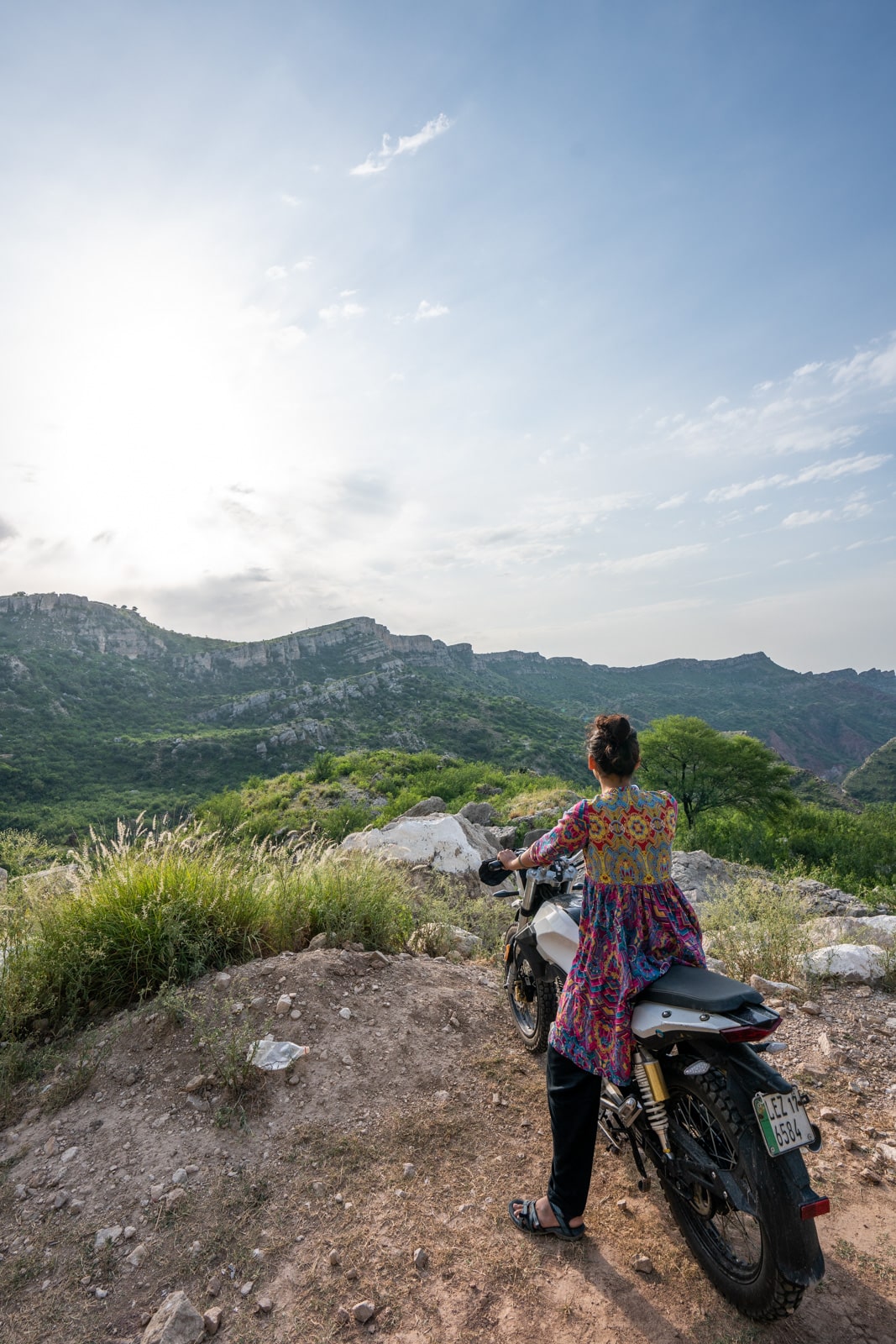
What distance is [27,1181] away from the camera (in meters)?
2.66

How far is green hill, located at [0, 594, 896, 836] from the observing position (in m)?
47.8

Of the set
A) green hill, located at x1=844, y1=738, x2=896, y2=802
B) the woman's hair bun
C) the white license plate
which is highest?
the woman's hair bun

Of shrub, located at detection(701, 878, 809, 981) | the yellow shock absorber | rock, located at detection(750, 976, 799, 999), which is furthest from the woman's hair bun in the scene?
shrub, located at detection(701, 878, 809, 981)

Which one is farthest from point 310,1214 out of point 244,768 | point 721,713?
point 721,713

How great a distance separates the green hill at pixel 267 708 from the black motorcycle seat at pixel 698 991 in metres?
21.6

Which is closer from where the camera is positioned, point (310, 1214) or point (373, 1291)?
point (373, 1291)

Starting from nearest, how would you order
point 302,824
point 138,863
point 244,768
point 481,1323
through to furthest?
point 481,1323 < point 138,863 < point 302,824 < point 244,768

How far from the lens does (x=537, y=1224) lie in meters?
2.38

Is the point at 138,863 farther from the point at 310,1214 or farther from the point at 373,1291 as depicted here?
the point at 373,1291

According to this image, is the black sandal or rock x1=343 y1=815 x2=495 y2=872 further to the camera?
rock x1=343 y1=815 x2=495 y2=872

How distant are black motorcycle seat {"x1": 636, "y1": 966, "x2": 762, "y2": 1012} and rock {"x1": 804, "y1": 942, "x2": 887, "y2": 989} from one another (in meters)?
3.23

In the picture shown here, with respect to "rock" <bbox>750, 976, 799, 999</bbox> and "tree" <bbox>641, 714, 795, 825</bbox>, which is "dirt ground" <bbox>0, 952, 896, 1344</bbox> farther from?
"tree" <bbox>641, 714, 795, 825</bbox>

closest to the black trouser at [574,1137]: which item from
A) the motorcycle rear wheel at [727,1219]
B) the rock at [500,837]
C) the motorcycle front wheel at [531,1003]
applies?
the motorcycle rear wheel at [727,1219]

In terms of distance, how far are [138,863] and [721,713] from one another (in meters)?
112
